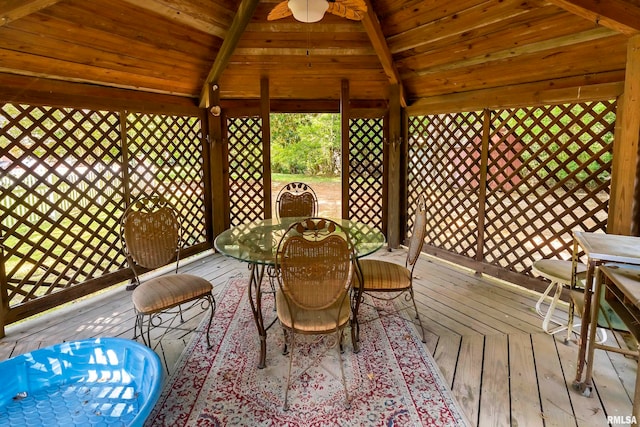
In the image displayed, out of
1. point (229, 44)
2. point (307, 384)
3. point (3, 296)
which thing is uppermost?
point (229, 44)

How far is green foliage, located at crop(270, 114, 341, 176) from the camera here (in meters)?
10.5

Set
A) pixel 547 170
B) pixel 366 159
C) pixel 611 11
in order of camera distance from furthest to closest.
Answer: pixel 366 159 < pixel 547 170 < pixel 611 11

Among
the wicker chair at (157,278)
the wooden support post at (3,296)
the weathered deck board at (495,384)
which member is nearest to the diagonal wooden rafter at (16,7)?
the wicker chair at (157,278)

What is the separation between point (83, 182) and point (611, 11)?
4285mm

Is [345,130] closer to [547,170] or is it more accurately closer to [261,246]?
[547,170]

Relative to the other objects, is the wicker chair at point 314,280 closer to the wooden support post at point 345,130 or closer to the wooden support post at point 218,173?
the wooden support post at point 345,130

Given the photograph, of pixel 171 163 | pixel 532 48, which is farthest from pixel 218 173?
pixel 532 48

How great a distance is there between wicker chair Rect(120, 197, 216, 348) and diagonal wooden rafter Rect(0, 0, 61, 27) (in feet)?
3.84

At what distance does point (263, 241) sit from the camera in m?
2.54

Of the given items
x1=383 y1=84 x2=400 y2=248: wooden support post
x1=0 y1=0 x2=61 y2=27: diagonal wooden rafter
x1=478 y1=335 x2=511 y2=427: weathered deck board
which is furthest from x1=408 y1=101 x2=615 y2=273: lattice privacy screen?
x1=0 y1=0 x2=61 y2=27: diagonal wooden rafter

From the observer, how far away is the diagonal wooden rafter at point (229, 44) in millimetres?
3394

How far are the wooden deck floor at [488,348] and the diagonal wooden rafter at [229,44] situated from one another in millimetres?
2141

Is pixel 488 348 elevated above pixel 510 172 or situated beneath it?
situated beneath

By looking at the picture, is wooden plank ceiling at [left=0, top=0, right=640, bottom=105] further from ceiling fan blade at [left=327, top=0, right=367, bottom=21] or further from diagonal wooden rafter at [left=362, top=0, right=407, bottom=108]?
ceiling fan blade at [left=327, top=0, right=367, bottom=21]
